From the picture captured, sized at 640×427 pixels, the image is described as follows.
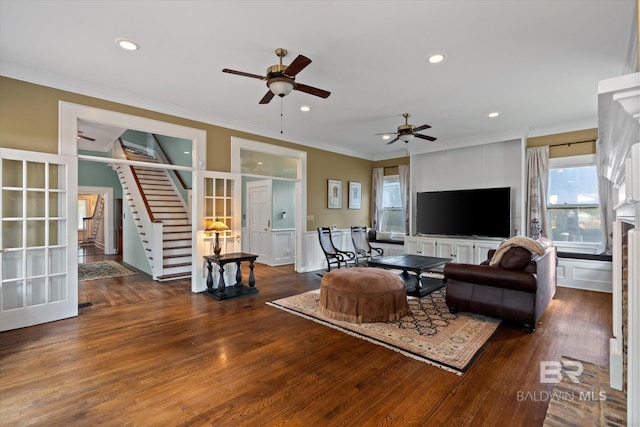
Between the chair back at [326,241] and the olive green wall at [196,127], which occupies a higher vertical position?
the olive green wall at [196,127]

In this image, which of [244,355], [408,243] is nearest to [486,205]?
[408,243]

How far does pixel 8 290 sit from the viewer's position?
3.37 metres

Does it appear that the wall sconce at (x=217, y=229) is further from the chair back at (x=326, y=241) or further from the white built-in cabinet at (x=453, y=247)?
the white built-in cabinet at (x=453, y=247)

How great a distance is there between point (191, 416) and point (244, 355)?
2.78ft

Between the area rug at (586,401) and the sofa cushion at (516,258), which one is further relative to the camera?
the sofa cushion at (516,258)

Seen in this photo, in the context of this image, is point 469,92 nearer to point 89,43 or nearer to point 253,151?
point 253,151

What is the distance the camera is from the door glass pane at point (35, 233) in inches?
139

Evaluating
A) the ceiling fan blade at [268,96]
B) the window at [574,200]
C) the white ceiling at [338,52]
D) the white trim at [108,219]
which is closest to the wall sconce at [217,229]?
the white ceiling at [338,52]

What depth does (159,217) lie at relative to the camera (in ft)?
22.3

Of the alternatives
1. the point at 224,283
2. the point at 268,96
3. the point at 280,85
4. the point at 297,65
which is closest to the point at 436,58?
the point at 297,65

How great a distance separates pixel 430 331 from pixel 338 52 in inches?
120

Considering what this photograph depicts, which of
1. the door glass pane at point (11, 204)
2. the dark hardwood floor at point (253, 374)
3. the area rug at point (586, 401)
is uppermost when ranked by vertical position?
the door glass pane at point (11, 204)

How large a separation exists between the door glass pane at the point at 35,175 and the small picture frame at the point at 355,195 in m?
5.82

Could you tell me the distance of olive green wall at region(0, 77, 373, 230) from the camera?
11.3ft
